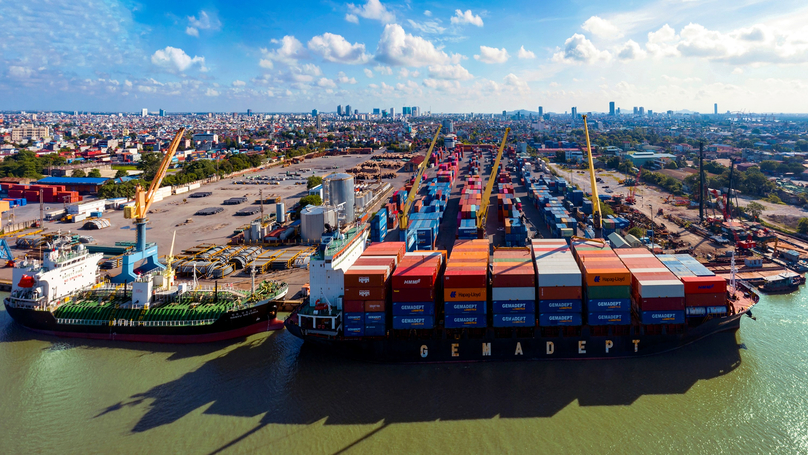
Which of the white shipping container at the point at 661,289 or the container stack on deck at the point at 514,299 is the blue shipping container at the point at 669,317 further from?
the container stack on deck at the point at 514,299

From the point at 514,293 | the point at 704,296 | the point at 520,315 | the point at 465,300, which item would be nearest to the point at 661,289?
the point at 704,296

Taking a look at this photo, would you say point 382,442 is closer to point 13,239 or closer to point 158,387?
point 158,387

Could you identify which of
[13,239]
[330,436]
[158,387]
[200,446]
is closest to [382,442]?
[330,436]

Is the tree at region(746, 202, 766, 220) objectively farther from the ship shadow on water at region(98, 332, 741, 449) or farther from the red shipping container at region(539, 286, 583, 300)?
the red shipping container at region(539, 286, 583, 300)

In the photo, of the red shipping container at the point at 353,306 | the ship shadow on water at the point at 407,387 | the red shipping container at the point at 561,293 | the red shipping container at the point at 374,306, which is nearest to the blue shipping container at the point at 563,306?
the red shipping container at the point at 561,293

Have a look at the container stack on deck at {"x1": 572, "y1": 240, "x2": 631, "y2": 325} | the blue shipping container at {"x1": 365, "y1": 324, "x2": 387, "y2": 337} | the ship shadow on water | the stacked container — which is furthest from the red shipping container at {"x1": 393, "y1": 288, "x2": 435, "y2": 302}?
the container stack on deck at {"x1": 572, "y1": 240, "x2": 631, "y2": 325}
